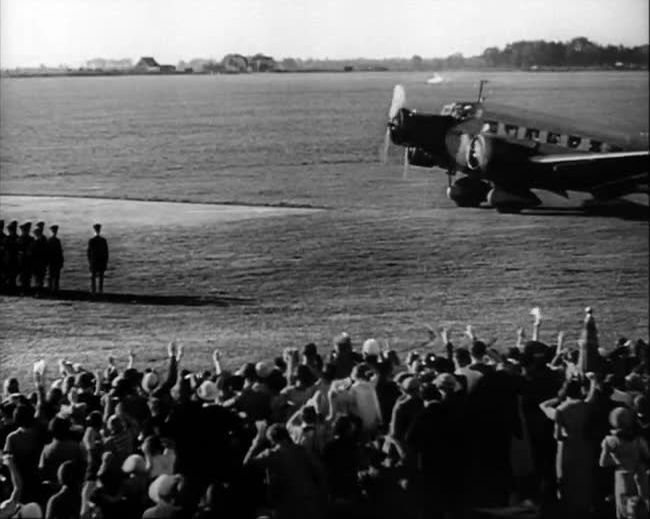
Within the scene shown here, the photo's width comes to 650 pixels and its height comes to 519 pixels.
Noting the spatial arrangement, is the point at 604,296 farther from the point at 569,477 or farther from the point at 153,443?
the point at 153,443

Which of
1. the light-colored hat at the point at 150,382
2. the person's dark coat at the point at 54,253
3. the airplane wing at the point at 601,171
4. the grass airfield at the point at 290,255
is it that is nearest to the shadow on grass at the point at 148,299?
the grass airfield at the point at 290,255

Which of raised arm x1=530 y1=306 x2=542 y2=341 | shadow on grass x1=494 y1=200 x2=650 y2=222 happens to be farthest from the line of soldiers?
shadow on grass x1=494 y1=200 x2=650 y2=222

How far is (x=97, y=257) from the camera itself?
6.18 metres

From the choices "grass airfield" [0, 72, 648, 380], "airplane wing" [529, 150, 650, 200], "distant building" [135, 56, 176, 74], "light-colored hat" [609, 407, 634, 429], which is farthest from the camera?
"distant building" [135, 56, 176, 74]

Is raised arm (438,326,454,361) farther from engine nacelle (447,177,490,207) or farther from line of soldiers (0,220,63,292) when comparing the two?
line of soldiers (0,220,63,292)

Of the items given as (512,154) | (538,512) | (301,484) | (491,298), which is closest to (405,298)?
(491,298)

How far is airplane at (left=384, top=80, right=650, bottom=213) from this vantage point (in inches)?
242

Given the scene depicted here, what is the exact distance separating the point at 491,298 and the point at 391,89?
1.15 meters

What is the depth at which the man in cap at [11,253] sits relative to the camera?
6242mm

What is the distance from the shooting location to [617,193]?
613 cm

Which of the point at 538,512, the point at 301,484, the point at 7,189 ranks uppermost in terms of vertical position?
the point at 7,189

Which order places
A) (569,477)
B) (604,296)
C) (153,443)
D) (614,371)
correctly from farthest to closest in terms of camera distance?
(604,296) → (614,371) → (569,477) → (153,443)

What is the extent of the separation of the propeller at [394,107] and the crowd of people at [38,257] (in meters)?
1.45

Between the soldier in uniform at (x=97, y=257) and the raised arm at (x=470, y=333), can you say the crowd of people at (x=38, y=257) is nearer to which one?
the soldier in uniform at (x=97, y=257)
